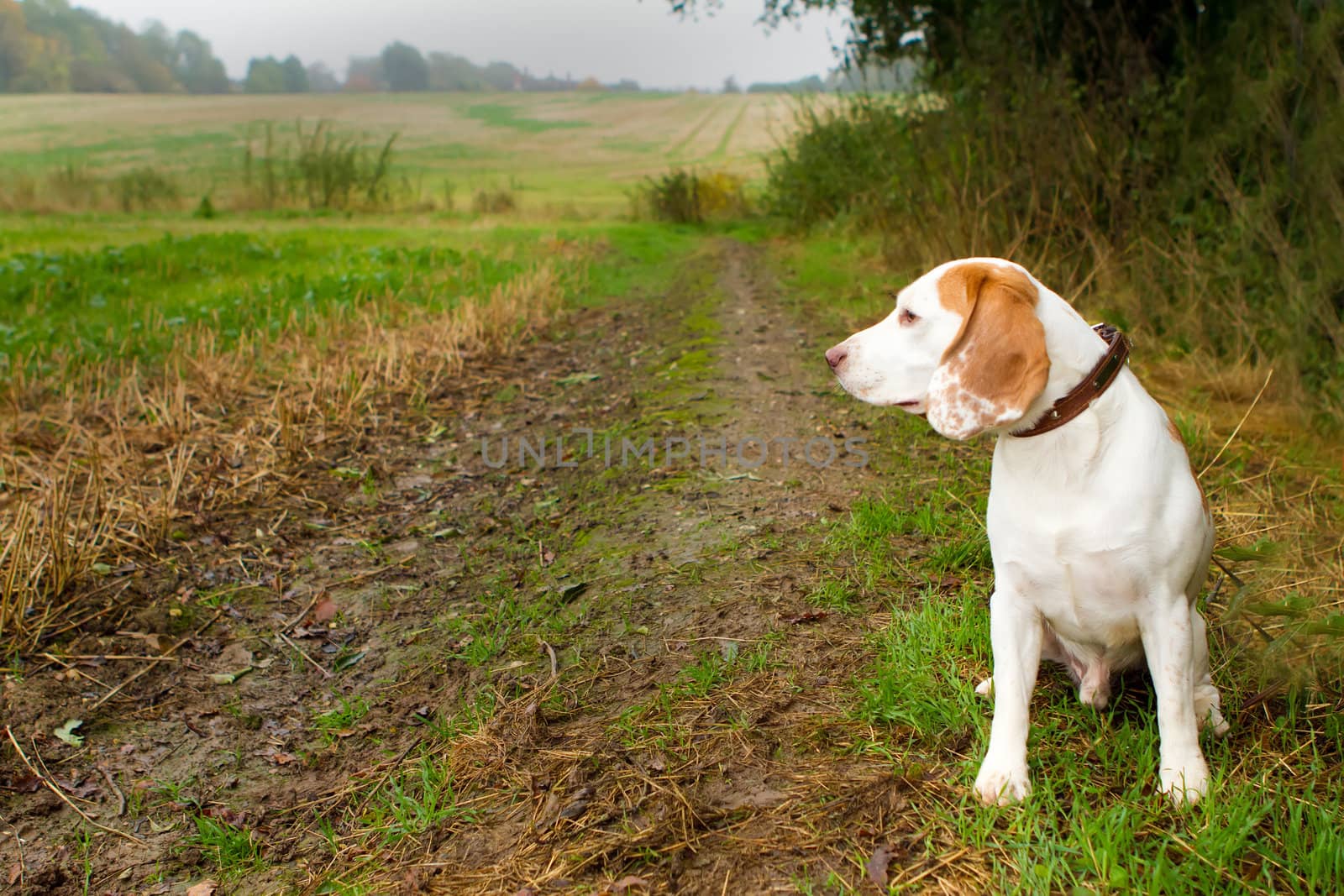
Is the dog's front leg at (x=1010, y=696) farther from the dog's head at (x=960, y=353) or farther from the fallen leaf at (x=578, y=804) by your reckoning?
the fallen leaf at (x=578, y=804)

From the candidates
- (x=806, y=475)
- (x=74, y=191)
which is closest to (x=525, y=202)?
(x=74, y=191)

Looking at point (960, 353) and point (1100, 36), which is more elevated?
point (1100, 36)

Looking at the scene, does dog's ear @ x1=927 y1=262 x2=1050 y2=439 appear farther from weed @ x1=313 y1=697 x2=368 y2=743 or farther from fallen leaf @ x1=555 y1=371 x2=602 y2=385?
fallen leaf @ x1=555 y1=371 x2=602 y2=385

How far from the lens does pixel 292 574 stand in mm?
4359

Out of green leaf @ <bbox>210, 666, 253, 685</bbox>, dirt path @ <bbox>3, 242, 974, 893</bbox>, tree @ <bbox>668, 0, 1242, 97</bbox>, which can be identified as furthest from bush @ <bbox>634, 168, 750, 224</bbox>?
green leaf @ <bbox>210, 666, 253, 685</bbox>

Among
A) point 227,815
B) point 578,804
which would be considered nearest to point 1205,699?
point 578,804

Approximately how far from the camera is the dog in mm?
2199

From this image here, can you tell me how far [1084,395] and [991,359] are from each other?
0.26 m

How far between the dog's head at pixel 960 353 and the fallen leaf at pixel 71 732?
111 inches

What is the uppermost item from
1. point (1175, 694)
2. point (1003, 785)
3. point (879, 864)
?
point (1175, 694)

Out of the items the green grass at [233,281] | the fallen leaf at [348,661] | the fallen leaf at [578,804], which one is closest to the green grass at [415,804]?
the fallen leaf at [578,804]

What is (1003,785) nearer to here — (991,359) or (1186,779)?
(1186,779)

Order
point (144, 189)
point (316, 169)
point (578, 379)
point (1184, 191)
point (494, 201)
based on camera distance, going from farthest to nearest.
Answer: point (494, 201), point (316, 169), point (144, 189), point (578, 379), point (1184, 191)

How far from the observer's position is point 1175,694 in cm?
223
